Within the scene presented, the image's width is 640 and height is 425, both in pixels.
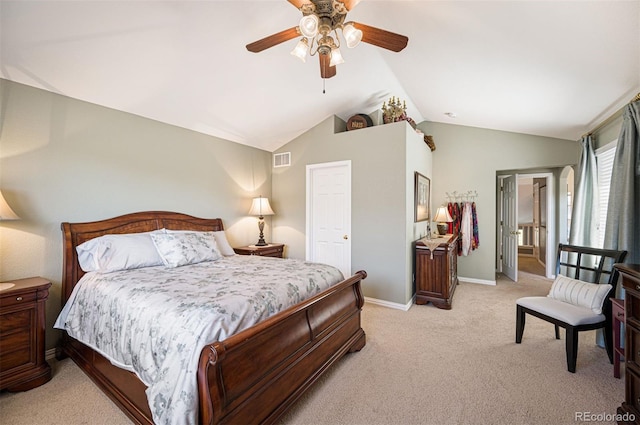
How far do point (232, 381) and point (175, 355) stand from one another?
31 cm

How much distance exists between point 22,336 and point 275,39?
2.89 meters

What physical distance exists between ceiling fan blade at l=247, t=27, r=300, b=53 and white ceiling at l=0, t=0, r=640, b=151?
0.54 metres

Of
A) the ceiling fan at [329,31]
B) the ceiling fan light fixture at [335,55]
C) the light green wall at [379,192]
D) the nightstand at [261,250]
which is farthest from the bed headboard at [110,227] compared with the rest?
the ceiling fan light fixture at [335,55]

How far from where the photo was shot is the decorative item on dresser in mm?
1597

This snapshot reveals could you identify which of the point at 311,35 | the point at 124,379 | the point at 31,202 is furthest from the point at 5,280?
the point at 311,35

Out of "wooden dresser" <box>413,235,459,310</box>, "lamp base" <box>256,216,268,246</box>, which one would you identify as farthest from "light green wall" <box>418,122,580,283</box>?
"lamp base" <box>256,216,268,246</box>

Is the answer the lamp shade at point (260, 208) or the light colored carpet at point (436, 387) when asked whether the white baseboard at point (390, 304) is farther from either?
the lamp shade at point (260, 208)

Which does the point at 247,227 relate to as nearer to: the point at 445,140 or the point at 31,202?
the point at 31,202

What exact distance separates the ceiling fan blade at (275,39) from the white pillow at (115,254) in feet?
6.85

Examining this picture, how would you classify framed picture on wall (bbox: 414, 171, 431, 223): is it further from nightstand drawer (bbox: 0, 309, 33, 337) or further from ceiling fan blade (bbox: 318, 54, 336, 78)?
nightstand drawer (bbox: 0, 309, 33, 337)

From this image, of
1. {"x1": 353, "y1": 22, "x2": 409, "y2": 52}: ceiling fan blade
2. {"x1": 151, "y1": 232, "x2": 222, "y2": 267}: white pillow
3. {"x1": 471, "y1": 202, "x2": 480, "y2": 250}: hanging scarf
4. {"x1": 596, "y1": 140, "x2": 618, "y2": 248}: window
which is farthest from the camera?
{"x1": 471, "y1": 202, "x2": 480, "y2": 250}: hanging scarf

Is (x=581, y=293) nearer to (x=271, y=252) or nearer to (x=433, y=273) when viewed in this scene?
(x=433, y=273)

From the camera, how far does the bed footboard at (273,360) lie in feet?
4.19

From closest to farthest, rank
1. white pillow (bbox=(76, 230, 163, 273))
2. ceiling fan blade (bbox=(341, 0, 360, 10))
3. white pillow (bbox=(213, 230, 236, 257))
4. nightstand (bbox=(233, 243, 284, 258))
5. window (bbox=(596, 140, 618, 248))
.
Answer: ceiling fan blade (bbox=(341, 0, 360, 10))
white pillow (bbox=(76, 230, 163, 273))
window (bbox=(596, 140, 618, 248))
white pillow (bbox=(213, 230, 236, 257))
nightstand (bbox=(233, 243, 284, 258))
